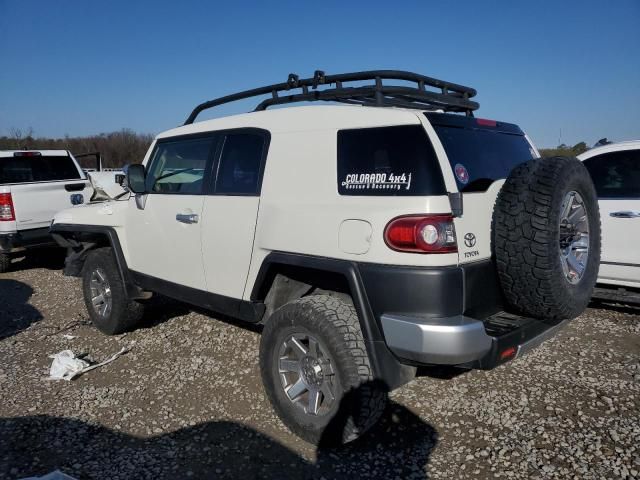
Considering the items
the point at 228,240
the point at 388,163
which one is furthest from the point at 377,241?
the point at 228,240

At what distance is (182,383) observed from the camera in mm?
3912

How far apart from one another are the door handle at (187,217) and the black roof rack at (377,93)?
104cm

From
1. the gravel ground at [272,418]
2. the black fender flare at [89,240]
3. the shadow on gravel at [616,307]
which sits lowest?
the shadow on gravel at [616,307]

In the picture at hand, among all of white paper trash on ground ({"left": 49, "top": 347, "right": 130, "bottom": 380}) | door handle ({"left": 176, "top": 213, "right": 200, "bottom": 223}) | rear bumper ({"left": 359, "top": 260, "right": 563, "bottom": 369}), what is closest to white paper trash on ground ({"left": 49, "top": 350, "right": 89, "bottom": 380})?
white paper trash on ground ({"left": 49, "top": 347, "right": 130, "bottom": 380})

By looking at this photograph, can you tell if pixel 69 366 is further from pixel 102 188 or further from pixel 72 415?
pixel 102 188

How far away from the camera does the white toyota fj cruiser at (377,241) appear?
100 inches

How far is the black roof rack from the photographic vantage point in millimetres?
3115

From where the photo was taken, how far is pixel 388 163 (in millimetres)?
2699

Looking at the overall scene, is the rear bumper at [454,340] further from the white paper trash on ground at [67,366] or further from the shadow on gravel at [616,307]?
the shadow on gravel at [616,307]

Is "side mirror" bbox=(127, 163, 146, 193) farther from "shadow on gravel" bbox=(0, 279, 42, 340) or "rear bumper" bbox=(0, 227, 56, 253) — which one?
"rear bumper" bbox=(0, 227, 56, 253)

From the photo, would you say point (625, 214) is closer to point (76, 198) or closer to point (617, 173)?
point (617, 173)

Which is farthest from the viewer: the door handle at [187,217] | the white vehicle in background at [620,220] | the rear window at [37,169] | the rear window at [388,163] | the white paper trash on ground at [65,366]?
the rear window at [37,169]

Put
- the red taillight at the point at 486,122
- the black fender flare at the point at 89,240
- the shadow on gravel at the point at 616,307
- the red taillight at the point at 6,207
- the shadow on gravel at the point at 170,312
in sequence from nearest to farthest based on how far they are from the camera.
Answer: the red taillight at the point at 486,122 → the black fender flare at the point at 89,240 → the shadow on gravel at the point at 170,312 → the shadow on gravel at the point at 616,307 → the red taillight at the point at 6,207

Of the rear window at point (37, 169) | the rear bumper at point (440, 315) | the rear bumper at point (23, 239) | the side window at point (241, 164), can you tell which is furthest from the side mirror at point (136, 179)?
the rear window at point (37, 169)
